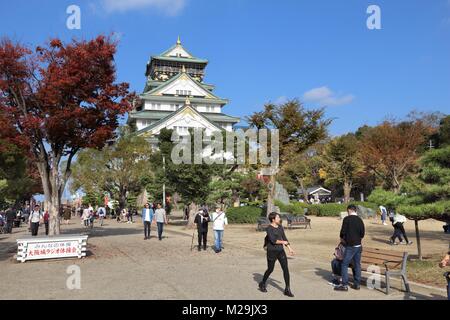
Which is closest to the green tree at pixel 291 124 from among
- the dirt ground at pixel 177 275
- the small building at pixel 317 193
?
the dirt ground at pixel 177 275

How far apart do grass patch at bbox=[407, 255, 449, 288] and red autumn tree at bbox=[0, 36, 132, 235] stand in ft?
37.1

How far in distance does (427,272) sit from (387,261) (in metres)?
1.84

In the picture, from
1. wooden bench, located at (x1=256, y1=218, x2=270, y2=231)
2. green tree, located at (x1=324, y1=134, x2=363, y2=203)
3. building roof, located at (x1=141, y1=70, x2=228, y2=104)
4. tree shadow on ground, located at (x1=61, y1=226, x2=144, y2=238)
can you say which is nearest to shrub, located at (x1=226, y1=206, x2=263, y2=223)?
wooden bench, located at (x1=256, y1=218, x2=270, y2=231)

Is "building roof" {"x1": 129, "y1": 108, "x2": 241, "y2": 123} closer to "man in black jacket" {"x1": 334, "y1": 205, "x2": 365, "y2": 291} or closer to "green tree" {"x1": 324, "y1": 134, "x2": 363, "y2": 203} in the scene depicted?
"green tree" {"x1": 324, "y1": 134, "x2": 363, "y2": 203}

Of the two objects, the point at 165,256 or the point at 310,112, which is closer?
the point at 165,256

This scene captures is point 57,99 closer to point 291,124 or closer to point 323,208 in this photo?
point 291,124

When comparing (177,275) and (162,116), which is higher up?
(162,116)

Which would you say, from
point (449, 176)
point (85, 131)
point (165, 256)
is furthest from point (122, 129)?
point (449, 176)

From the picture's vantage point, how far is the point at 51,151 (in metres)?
15.7

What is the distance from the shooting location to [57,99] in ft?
48.0

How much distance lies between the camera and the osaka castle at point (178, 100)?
5896cm

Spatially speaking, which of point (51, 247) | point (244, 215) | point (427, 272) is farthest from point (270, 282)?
point (244, 215)
